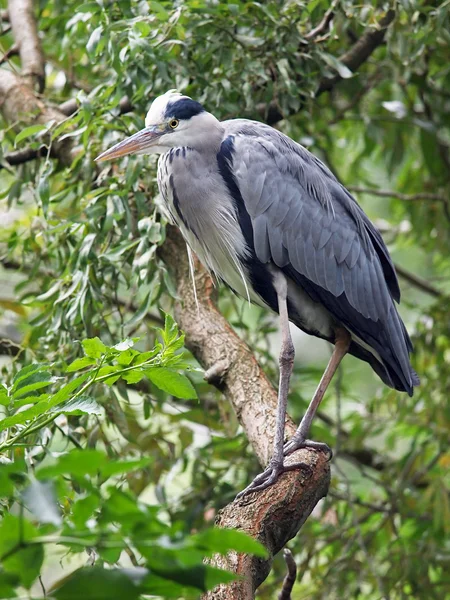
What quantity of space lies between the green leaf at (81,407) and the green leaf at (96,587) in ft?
2.28

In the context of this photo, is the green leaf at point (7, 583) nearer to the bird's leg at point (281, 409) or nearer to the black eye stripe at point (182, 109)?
the bird's leg at point (281, 409)

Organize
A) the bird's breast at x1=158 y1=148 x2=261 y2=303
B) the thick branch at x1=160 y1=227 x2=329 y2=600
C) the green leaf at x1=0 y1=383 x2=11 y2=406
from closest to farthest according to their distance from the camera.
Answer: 1. the green leaf at x1=0 y1=383 x2=11 y2=406
2. the thick branch at x1=160 y1=227 x2=329 y2=600
3. the bird's breast at x1=158 y1=148 x2=261 y2=303

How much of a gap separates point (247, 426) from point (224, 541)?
178 cm

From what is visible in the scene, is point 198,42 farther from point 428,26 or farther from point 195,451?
point 195,451

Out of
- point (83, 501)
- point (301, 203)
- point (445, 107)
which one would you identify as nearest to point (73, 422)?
point (301, 203)

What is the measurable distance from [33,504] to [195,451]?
9.86 feet

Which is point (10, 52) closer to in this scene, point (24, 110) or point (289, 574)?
point (24, 110)

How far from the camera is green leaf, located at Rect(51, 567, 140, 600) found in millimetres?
958

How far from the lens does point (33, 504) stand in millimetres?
1064

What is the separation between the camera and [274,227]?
303 centimetres

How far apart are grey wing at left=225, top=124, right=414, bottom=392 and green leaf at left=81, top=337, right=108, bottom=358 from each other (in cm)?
129

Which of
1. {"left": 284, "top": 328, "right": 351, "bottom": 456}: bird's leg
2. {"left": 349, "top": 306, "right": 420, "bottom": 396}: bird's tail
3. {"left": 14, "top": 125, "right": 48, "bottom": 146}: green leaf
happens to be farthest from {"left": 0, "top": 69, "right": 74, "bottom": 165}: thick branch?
{"left": 349, "top": 306, "right": 420, "bottom": 396}: bird's tail

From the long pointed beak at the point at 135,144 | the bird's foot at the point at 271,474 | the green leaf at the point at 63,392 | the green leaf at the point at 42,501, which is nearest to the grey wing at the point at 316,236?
the long pointed beak at the point at 135,144

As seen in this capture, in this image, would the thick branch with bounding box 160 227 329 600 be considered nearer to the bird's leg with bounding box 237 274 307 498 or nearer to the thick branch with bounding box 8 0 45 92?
the bird's leg with bounding box 237 274 307 498
